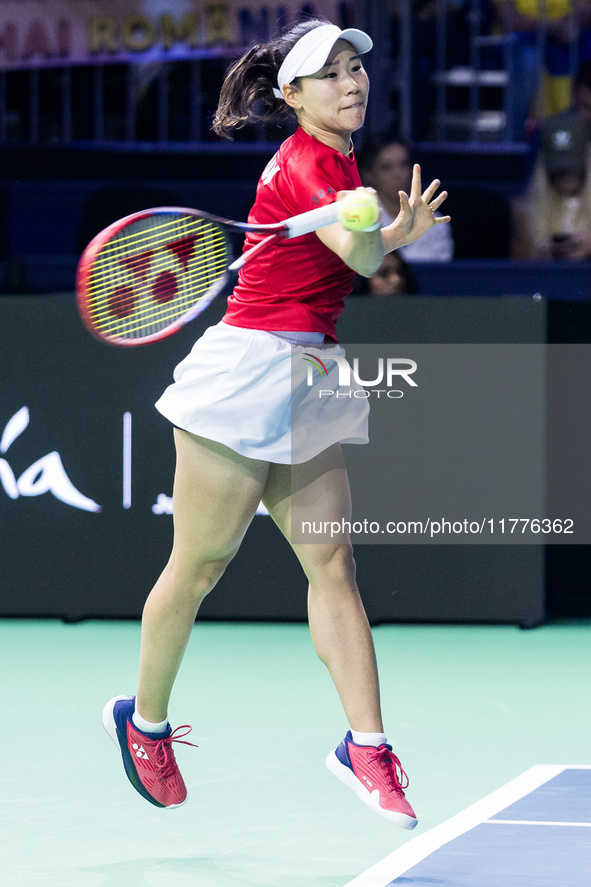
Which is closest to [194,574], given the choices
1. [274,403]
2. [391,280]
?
[274,403]

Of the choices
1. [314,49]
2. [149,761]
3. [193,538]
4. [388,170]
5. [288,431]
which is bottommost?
[149,761]

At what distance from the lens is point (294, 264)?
287 centimetres

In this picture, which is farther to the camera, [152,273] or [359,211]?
[152,273]

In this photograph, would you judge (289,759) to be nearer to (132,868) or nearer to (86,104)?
(132,868)

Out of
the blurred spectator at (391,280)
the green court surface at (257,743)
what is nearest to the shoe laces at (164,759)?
the green court surface at (257,743)

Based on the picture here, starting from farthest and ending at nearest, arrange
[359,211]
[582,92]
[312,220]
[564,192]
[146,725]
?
[582,92]
[564,192]
[146,725]
[312,220]
[359,211]

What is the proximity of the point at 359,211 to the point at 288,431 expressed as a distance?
0.56 m

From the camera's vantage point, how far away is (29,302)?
5562 mm

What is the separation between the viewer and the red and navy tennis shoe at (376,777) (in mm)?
2746

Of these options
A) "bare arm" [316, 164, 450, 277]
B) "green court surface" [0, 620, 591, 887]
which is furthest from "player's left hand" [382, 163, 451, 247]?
"green court surface" [0, 620, 591, 887]

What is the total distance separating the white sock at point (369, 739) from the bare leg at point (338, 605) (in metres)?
0.01

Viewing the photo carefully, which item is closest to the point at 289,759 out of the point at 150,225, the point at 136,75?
the point at 150,225

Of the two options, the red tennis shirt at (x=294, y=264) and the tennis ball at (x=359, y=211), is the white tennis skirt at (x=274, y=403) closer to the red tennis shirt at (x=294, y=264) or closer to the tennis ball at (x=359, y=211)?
the red tennis shirt at (x=294, y=264)

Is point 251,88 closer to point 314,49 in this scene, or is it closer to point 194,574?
point 314,49
